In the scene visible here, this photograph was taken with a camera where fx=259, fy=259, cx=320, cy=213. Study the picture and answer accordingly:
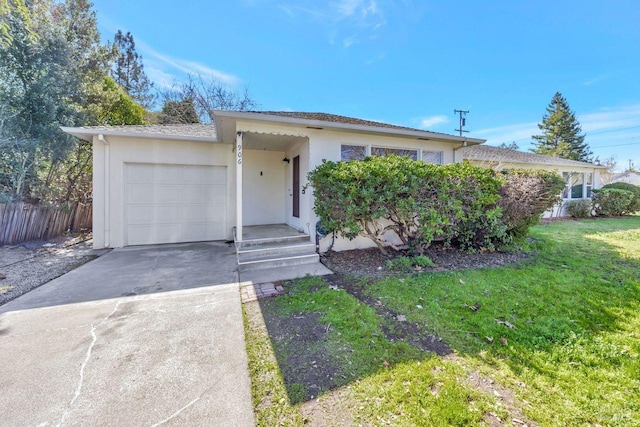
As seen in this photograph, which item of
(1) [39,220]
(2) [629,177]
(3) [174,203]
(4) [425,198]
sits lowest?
(1) [39,220]

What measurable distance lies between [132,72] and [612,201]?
3371cm

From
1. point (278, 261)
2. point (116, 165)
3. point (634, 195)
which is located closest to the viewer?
point (278, 261)

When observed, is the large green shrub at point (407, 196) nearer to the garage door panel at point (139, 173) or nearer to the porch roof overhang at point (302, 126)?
the porch roof overhang at point (302, 126)

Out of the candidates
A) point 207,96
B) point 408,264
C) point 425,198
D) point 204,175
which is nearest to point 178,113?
point 207,96

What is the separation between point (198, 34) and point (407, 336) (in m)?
14.1

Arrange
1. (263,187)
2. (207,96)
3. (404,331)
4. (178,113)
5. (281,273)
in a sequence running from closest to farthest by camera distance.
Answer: (404,331)
(281,273)
(263,187)
(178,113)
(207,96)

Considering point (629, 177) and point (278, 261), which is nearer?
point (278, 261)

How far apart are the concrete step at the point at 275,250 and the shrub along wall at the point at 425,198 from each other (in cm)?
97

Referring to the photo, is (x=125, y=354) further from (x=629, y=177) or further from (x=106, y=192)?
(x=629, y=177)

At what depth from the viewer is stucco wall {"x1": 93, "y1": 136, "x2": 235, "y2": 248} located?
7184 millimetres

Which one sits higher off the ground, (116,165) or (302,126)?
(302,126)

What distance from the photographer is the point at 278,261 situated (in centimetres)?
568

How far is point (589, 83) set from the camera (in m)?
18.6

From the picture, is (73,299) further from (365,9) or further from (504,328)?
(365,9)
